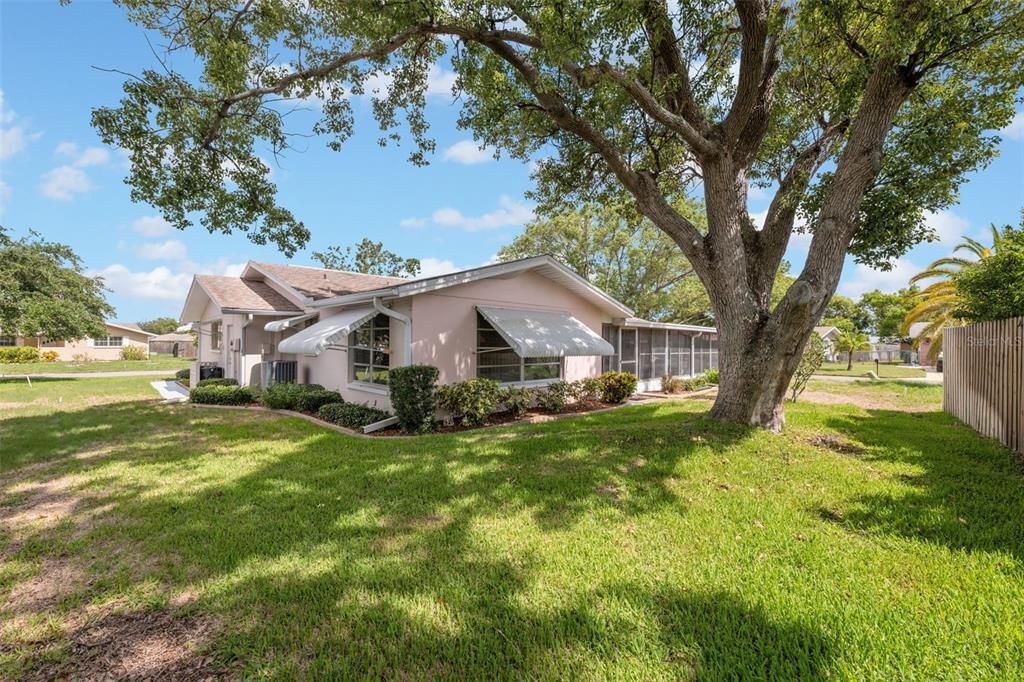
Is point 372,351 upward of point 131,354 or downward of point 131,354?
upward

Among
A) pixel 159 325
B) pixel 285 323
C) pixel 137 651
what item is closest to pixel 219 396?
pixel 285 323

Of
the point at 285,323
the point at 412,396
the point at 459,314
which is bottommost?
the point at 412,396

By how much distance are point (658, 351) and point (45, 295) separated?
39198 millimetres

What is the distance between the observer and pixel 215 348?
69.7 ft

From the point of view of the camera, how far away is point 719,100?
11.8 metres

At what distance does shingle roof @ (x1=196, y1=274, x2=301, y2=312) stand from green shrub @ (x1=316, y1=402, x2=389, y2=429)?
26.4 ft

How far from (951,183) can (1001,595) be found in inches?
362

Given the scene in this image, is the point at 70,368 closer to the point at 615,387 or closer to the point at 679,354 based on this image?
the point at 615,387

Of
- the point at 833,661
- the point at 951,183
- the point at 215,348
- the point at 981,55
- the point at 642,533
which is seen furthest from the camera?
the point at 215,348

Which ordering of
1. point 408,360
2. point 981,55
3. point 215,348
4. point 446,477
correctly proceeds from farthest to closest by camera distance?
point 215,348 < point 408,360 < point 981,55 < point 446,477

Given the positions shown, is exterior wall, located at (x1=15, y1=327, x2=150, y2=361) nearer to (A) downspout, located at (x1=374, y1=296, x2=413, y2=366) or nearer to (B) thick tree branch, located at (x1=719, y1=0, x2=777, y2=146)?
(A) downspout, located at (x1=374, y1=296, x2=413, y2=366)

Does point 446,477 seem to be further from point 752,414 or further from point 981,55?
point 981,55

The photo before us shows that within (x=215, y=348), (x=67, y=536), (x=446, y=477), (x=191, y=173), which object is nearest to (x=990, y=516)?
(x=446, y=477)

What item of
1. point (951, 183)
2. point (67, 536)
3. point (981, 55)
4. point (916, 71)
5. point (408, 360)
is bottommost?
point (67, 536)
